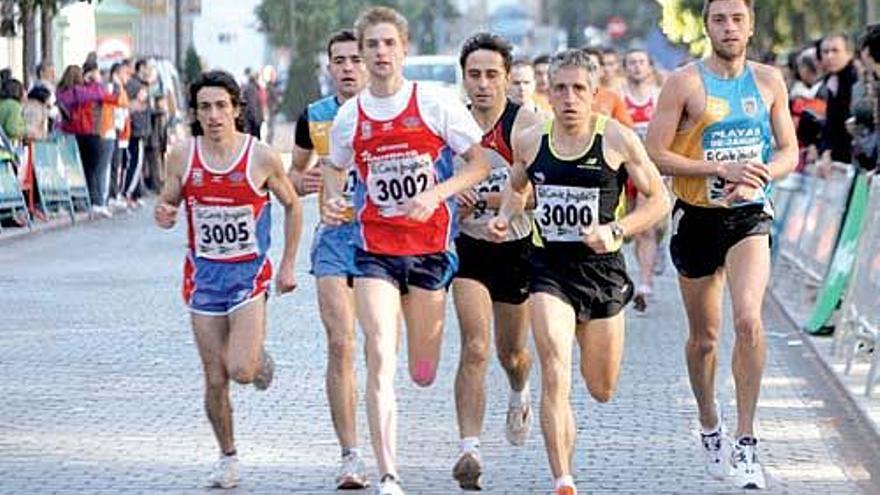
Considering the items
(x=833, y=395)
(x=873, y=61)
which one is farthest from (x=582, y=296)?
(x=873, y=61)

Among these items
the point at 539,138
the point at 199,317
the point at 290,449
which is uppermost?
the point at 539,138

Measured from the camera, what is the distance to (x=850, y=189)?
60.0 ft

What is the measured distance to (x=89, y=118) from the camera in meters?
32.1

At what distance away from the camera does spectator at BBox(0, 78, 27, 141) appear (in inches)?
1123

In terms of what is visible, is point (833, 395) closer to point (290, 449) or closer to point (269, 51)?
point (290, 449)

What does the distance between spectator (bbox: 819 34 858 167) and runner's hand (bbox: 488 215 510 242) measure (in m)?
9.95

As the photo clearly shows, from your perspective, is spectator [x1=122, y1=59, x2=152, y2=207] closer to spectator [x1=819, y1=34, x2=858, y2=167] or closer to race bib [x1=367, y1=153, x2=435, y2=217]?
spectator [x1=819, y1=34, x2=858, y2=167]

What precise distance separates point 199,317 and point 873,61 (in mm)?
6405

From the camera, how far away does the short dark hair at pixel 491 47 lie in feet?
34.9

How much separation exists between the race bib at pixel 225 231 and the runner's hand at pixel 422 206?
1063 mm

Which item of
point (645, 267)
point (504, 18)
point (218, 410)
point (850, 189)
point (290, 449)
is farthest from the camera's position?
point (504, 18)

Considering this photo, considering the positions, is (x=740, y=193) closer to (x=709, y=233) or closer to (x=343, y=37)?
(x=709, y=233)

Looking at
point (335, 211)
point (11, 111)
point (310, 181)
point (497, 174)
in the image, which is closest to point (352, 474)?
point (335, 211)

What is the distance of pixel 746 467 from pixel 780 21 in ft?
131
